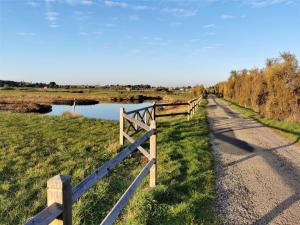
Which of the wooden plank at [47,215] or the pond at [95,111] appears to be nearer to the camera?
the wooden plank at [47,215]

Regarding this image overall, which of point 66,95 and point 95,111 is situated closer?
point 95,111

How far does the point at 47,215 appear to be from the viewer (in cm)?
238

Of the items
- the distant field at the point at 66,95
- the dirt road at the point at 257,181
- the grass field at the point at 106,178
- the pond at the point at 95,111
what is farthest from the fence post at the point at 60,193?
the distant field at the point at 66,95

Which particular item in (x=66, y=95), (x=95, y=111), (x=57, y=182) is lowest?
(x=95, y=111)

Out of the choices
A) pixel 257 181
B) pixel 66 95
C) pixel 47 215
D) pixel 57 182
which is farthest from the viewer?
pixel 66 95

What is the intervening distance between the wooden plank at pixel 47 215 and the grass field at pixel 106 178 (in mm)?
2490

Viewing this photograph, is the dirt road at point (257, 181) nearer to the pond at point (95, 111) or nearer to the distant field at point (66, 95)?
the pond at point (95, 111)

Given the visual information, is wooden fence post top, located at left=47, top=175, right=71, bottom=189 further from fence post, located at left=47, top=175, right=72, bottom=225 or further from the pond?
the pond

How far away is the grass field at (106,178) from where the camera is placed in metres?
5.35

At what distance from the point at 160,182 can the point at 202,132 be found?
8.45 m

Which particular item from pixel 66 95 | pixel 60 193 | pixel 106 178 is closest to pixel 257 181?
pixel 106 178

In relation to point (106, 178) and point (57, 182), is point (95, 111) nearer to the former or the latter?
point (106, 178)

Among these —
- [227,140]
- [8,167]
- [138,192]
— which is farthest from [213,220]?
[227,140]

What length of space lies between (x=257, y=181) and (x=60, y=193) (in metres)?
6.01
